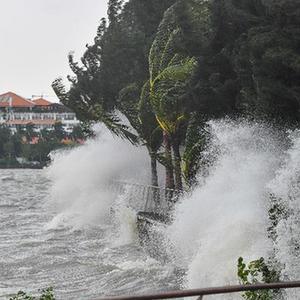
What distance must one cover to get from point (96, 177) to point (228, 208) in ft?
73.5

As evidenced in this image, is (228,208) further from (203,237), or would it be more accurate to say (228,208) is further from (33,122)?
(33,122)

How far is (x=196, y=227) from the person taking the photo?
1572cm

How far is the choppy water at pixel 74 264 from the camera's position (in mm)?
15391

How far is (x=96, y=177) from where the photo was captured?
36.2 metres

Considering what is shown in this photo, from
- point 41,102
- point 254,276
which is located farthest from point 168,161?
point 41,102

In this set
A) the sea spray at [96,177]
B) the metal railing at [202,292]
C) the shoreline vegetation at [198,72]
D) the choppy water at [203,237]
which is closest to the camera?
the metal railing at [202,292]

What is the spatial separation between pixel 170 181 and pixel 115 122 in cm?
313

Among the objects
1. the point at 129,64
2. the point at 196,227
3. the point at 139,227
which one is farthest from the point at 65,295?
the point at 129,64

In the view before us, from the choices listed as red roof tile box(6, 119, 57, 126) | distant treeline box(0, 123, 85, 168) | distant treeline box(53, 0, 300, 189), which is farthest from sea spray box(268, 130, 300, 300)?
red roof tile box(6, 119, 57, 126)

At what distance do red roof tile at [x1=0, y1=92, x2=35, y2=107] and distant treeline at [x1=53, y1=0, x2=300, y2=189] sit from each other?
4669 inches

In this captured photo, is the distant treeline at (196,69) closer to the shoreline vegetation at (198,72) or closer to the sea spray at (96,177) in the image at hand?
the shoreline vegetation at (198,72)

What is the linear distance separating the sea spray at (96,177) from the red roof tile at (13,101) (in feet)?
356

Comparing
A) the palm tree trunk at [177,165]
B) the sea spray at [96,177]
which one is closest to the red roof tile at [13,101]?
the sea spray at [96,177]

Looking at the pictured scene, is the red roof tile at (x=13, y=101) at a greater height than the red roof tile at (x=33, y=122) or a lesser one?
greater
